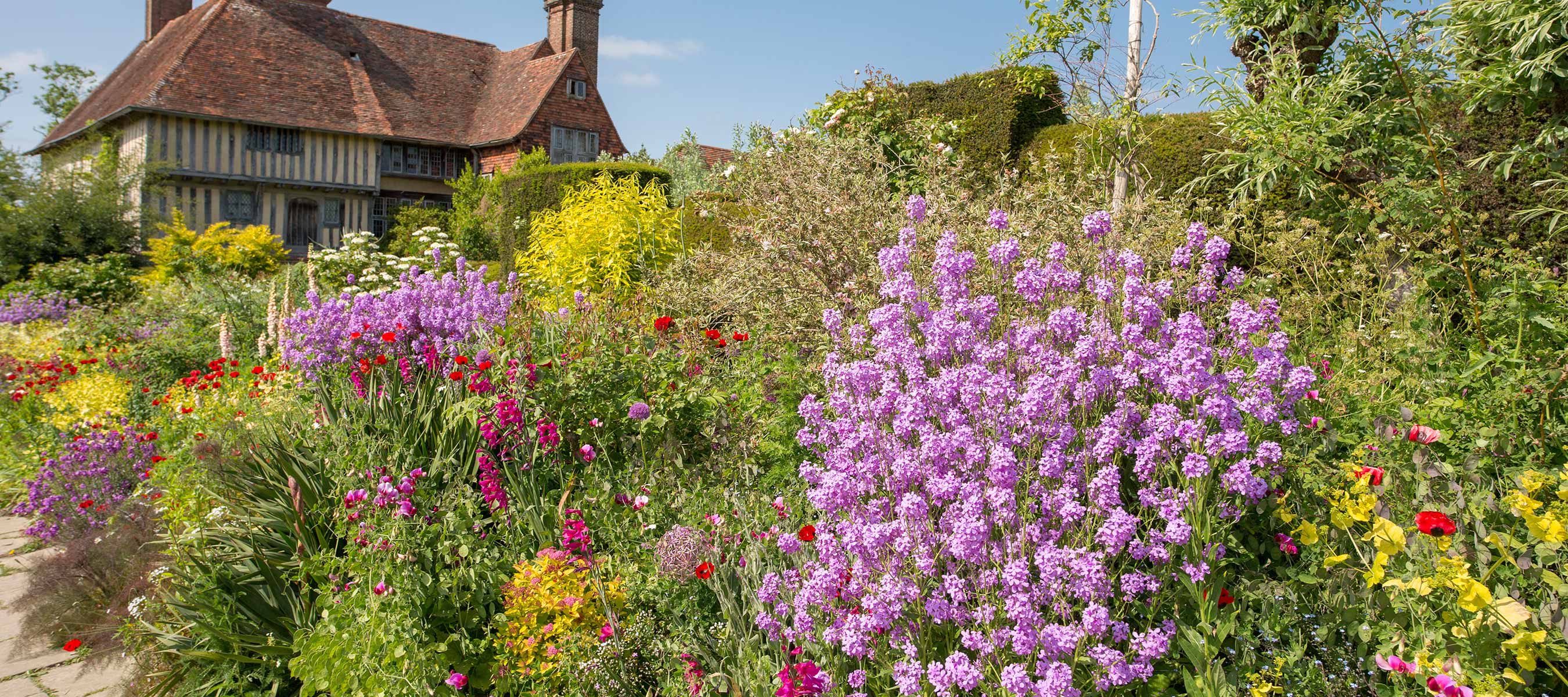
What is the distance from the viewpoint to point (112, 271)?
43.5 feet

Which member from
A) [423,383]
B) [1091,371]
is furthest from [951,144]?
[1091,371]

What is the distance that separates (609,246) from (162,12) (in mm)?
29185

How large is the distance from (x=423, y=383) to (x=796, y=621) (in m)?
2.40

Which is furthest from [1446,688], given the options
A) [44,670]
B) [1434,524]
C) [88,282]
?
[88,282]

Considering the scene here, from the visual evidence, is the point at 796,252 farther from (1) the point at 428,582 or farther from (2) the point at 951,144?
(2) the point at 951,144

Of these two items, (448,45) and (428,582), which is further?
(448,45)

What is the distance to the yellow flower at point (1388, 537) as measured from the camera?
2.02 metres

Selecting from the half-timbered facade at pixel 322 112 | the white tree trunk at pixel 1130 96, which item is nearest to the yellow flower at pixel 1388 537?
the white tree trunk at pixel 1130 96

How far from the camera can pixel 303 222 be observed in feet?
82.2

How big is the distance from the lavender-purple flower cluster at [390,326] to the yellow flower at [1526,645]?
3.73 meters

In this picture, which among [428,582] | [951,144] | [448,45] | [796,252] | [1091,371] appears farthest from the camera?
[448,45]

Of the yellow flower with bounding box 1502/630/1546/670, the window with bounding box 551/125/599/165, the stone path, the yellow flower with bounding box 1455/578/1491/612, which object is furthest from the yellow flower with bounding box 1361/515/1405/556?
the window with bounding box 551/125/599/165

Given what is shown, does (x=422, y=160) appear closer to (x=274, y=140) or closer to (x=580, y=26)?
(x=274, y=140)

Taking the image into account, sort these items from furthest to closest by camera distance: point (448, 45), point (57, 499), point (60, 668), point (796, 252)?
point (448, 45)
point (796, 252)
point (57, 499)
point (60, 668)
